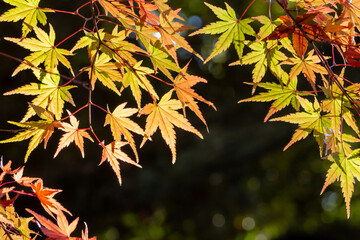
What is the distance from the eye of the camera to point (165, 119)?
0.93m

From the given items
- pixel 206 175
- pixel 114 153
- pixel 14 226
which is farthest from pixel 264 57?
pixel 206 175

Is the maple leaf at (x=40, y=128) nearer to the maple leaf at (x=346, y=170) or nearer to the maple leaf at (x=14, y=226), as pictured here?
the maple leaf at (x=14, y=226)

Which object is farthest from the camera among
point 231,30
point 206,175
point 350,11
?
point 206,175

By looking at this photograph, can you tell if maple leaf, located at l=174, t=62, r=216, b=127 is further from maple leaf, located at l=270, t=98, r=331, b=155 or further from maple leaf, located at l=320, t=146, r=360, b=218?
maple leaf, located at l=320, t=146, r=360, b=218

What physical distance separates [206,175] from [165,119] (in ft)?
9.61

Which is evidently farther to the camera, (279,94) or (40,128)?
(279,94)

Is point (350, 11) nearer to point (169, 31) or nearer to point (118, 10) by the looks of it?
point (169, 31)

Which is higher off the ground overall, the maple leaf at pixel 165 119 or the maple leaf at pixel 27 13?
the maple leaf at pixel 27 13

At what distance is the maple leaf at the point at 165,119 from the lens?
0.92 m

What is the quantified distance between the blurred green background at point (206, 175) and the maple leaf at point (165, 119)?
2596mm

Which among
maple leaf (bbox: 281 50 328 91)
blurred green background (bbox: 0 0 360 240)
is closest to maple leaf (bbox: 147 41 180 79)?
maple leaf (bbox: 281 50 328 91)

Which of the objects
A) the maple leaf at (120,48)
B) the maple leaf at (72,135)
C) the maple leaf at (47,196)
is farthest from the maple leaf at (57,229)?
the maple leaf at (120,48)

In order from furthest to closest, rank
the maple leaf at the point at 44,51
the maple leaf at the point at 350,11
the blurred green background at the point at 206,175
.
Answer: the blurred green background at the point at 206,175 → the maple leaf at the point at 44,51 → the maple leaf at the point at 350,11

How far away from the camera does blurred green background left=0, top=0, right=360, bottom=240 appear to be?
353 cm
